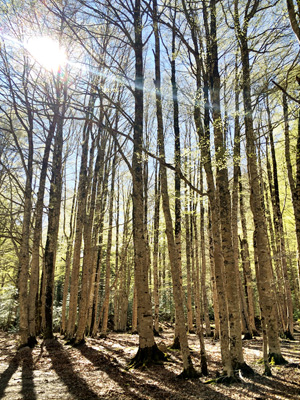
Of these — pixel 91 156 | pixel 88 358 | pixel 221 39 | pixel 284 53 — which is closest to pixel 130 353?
pixel 88 358

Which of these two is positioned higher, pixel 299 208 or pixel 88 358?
pixel 299 208

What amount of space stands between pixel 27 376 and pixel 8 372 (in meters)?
0.61

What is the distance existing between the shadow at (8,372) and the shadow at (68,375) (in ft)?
2.65

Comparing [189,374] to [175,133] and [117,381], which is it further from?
[175,133]

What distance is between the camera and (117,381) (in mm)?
5188

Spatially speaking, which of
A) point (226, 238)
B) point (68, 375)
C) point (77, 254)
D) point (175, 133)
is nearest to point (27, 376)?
point (68, 375)

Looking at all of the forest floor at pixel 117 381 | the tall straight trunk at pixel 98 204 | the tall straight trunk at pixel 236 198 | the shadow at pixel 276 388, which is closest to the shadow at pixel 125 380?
the forest floor at pixel 117 381

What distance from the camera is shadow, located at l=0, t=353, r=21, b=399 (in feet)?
15.6

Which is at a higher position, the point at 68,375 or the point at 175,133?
the point at 175,133

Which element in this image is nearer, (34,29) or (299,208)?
(299,208)

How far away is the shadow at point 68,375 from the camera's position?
4496mm

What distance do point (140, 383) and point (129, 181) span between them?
12.8 meters

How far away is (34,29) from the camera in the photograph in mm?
8734

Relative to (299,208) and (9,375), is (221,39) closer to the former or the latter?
(299,208)
